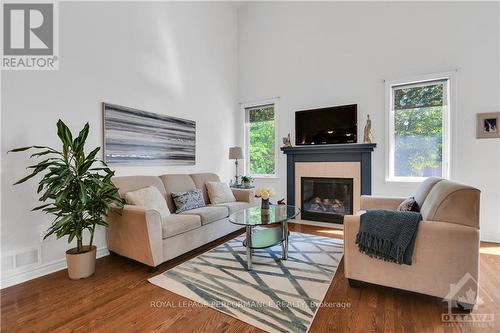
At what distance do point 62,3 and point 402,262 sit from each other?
416 centimetres

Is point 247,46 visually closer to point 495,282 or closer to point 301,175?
point 301,175

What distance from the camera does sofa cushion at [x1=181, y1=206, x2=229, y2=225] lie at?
3106mm

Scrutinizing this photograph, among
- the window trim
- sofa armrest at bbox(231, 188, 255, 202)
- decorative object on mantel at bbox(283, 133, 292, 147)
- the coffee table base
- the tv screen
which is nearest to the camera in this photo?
the coffee table base

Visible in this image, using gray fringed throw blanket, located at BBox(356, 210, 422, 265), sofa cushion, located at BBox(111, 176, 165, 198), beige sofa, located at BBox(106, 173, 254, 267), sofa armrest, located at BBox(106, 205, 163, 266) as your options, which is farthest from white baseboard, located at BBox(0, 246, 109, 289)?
gray fringed throw blanket, located at BBox(356, 210, 422, 265)

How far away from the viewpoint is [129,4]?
3.30m

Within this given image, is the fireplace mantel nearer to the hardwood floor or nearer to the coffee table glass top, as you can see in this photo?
the coffee table glass top

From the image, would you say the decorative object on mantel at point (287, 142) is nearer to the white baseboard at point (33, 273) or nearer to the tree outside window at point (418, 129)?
the tree outside window at point (418, 129)

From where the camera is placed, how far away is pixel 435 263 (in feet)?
5.97

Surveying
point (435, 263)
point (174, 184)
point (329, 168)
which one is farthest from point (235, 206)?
point (435, 263)

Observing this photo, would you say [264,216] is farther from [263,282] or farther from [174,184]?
[174,184]

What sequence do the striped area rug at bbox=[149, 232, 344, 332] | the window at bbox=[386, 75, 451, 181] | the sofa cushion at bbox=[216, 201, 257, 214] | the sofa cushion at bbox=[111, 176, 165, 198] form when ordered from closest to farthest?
the striped area rug at bbox=[149, 232, 344, 332]
the sofa cushion at bbox=[111, 176, 165, 198]
the sofa cushion at bbox=[216, 201, 257, 214]
the window at bbox=[386, 75, 451, 181]

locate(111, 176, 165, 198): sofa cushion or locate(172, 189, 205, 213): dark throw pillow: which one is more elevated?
locate(111, 176, 165, 198): sofa cushion

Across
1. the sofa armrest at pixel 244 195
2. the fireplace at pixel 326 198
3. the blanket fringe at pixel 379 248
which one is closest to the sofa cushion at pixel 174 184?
the sofa armrest at pixel 244 195

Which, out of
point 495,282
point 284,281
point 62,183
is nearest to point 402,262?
point 284,281
